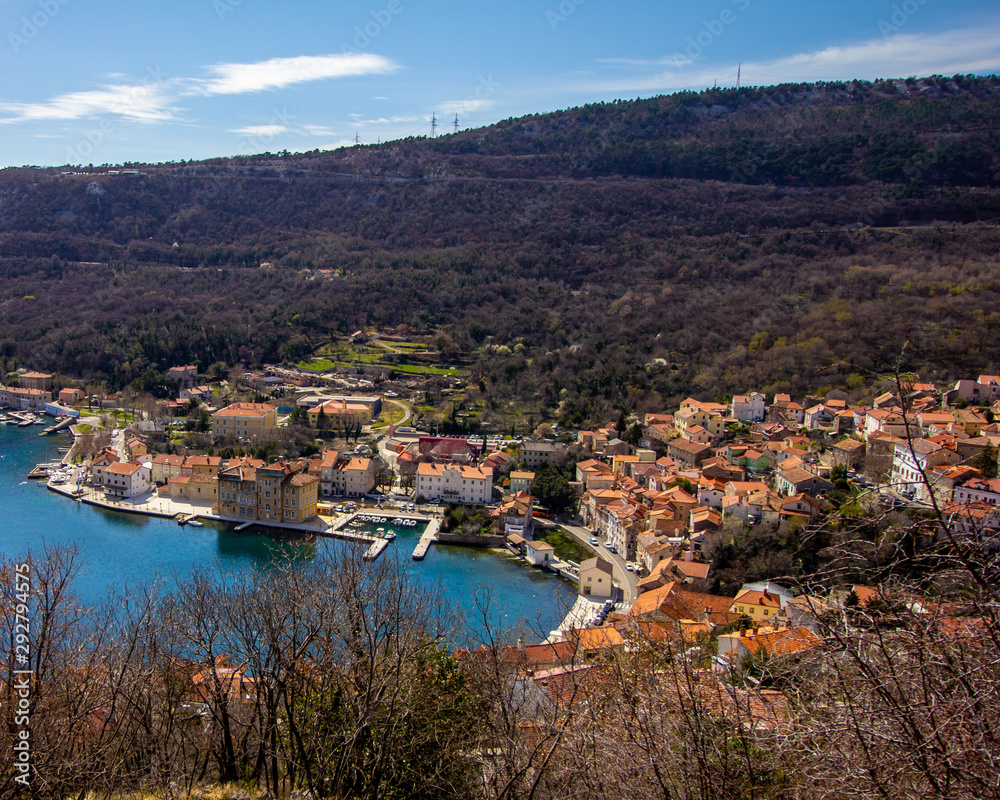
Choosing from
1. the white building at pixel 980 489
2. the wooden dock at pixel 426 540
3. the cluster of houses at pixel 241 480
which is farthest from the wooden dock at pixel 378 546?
the white building at pixel 980 489

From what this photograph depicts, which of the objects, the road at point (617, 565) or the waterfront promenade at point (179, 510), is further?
the waterfront promenade at point (179, 510)

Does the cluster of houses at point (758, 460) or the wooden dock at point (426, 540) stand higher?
the cluster of houses at point (758, 460)

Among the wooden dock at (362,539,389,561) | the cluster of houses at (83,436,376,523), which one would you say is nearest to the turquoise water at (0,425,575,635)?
the wooden dock at (362,539,389,561)

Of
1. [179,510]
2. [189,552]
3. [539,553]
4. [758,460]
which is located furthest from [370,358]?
[758,460]

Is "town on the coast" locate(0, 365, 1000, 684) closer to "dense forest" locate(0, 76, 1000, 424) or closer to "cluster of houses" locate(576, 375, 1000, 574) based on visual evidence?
"cluster of houses" locate(576, 375, 1000, 574)

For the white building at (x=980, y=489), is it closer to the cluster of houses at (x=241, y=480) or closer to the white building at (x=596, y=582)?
the white building at (x=596, y=582)

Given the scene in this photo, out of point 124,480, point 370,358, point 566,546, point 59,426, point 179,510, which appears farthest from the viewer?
point 370,358

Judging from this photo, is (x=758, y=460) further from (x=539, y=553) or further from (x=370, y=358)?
(x=370, y=358)
